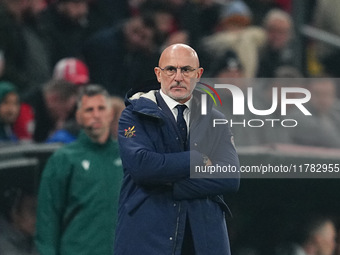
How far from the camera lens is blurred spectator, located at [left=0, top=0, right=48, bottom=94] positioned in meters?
9.84

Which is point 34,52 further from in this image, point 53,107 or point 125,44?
point 53,107

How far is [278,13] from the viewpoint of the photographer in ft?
34.7

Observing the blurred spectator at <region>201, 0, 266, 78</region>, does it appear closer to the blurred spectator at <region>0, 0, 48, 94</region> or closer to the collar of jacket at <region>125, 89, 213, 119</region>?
the blurred spectator at <region>0, 0, 48, 94</region>

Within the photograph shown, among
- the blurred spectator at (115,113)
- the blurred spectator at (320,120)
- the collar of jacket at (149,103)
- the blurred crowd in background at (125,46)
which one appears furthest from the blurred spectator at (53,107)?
the collar of jacket at (149,103)

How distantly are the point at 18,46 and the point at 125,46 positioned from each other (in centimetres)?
109

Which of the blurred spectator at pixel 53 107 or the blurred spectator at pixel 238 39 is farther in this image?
the blurred spectator at pixel 238 39

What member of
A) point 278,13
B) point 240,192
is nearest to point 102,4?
point 278,13

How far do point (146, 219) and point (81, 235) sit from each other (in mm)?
1900

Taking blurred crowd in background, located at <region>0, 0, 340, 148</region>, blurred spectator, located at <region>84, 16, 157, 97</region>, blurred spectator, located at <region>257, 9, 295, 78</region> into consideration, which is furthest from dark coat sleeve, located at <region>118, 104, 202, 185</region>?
blurred spectator, located at <region>84, 16, 157, 97</region>

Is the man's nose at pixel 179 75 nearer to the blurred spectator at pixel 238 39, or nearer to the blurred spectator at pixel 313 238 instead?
the blurred spectator at pixel 313 238

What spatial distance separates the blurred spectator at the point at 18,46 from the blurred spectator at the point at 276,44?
2220mm

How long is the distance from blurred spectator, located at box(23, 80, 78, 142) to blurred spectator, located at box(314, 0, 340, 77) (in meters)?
2.70

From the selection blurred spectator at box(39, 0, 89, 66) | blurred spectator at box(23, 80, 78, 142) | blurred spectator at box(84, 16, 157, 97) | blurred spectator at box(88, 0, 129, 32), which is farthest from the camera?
blurred spectator at box(88, 0, 129, 32)

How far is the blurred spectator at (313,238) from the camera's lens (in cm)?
761
